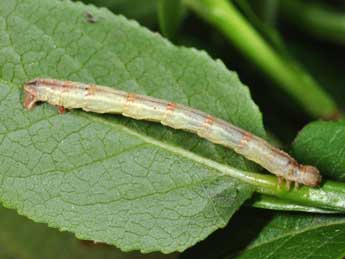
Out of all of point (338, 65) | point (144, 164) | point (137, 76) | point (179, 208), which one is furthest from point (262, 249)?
point (338, 65)

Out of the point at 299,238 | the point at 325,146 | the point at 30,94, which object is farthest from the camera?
the point at 325,146

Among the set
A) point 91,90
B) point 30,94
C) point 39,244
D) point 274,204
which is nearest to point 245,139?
point 274,204

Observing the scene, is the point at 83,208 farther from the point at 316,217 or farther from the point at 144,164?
the point at 316,217

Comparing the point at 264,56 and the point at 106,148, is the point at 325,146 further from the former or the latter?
the point at 106,148

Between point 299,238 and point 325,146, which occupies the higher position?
point 325,146

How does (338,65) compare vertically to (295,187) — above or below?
above
